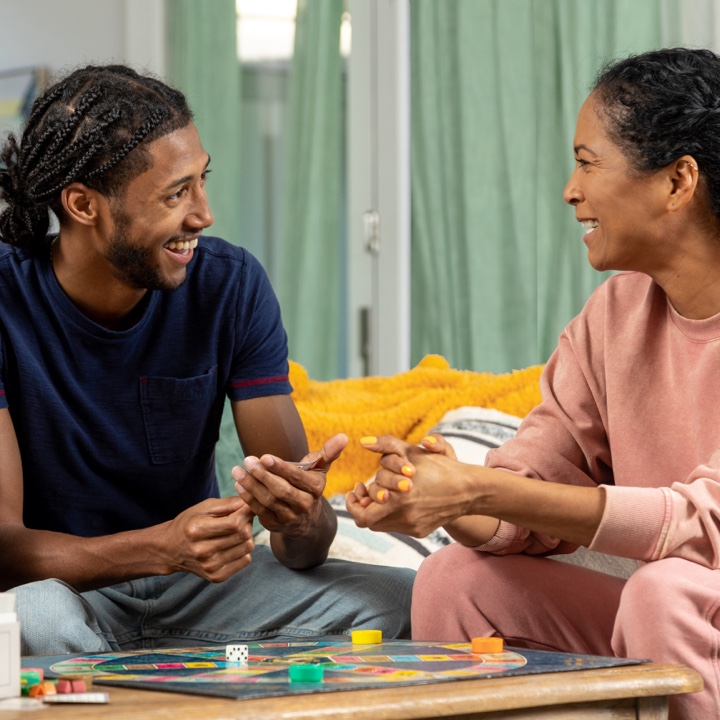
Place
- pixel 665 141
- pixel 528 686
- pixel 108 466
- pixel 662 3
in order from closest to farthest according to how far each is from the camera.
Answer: pixel 528 686 → pixel 665 141 → pixel 108 466 → pixel 662 3

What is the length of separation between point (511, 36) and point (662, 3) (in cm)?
51

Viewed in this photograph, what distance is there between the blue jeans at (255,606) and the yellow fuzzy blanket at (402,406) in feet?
1.76

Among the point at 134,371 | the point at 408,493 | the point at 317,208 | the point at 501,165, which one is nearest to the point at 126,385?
the point at 134,371

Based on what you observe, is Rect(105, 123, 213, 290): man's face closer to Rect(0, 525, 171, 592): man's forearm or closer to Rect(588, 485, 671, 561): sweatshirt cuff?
Rect(0, 525, 171, 592): man's forearm

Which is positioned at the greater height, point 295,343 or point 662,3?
point 662,3

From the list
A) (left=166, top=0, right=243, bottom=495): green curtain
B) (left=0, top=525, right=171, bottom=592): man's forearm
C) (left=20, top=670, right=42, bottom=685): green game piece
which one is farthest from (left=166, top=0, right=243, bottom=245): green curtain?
(left=20, top=670, right=42, bottom=685): green game piece

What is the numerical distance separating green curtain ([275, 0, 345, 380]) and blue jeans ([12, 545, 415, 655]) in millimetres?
1814

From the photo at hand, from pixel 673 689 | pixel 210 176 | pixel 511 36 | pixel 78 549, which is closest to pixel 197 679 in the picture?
pixel 673 689

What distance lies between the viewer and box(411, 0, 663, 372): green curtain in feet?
9.13

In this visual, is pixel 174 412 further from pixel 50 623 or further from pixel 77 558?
pixel 50 623

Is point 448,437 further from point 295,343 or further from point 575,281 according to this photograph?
point 295,343

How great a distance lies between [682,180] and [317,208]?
2.18 m

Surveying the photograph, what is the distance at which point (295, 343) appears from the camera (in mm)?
3697

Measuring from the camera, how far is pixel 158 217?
1.83 m
